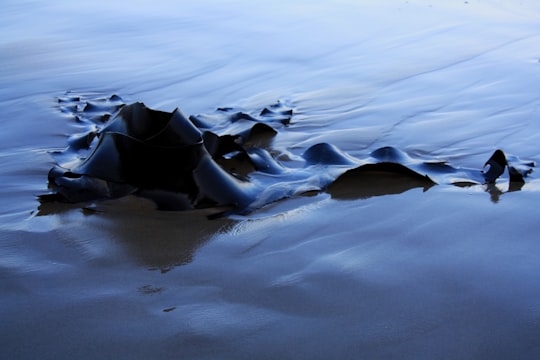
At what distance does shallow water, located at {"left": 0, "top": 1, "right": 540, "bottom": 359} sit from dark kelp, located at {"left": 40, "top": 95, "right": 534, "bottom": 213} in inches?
2.1

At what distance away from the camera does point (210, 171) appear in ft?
5.68

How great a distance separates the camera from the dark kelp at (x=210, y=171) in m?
1.72

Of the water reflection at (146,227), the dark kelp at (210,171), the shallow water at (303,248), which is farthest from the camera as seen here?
the dark kelp at (210,171)

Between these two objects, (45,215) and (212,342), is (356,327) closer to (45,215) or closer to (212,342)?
(212,342)

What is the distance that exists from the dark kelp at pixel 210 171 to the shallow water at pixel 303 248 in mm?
54

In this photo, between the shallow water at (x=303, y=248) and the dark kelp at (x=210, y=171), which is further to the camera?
the dark kelp at (x=210, y=171)

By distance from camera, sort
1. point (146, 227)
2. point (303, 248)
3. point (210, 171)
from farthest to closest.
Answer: point (210, 171), point (146, 227), point (303, 248)

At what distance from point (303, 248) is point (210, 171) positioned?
42cm

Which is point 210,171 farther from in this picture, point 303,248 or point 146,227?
point 303,248

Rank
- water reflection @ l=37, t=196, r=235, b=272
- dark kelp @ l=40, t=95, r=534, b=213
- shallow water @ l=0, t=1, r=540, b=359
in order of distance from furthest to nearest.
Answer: dark kelp @ l=40, t=95, r=534, b=213 → water reflection @ l=37, t=196, r=235, b=272 → shallow water @ l=0, t=1, r=540, b=359

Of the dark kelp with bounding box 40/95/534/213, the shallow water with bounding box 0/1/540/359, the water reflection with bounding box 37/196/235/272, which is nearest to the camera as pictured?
the shallow water with bounding box 0/1/540/359

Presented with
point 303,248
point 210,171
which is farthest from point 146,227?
point 303,248

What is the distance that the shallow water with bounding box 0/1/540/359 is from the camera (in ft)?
3.60

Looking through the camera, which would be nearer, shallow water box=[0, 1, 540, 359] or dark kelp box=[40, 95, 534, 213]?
shallow water box=[0, 1, 540, 359]
